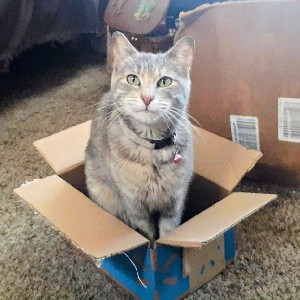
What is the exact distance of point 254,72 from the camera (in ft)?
4.44

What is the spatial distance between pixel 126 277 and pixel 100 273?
0.11m

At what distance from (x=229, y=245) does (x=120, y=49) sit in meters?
0.54

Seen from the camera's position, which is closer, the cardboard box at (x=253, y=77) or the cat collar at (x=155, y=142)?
the cat collar at (x=155, y=142)

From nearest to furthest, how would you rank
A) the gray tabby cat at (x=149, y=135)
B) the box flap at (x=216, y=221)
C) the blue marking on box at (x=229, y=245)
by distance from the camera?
1. the box flap at (x=216, y=221)
2. the gray tabby cat at (x=149, y=135)
3. the blue marking on box at (x=229, y=245)

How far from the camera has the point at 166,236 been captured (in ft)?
3.28

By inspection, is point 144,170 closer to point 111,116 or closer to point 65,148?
point 111,116

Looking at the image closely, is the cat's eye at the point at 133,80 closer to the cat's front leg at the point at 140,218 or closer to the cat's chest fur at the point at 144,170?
the cat's chest fur at the point at 144,170

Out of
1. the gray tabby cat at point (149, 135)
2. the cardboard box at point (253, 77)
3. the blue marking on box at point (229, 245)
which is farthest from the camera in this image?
the cardboard box at point (253, 77)

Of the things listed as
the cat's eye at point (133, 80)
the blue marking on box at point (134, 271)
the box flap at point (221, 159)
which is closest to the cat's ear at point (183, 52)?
the cat's eye at point (133, 80)

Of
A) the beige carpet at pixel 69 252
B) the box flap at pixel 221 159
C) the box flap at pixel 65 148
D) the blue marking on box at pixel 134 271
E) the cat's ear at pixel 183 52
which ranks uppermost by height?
the cat's ear at pixel 183 52

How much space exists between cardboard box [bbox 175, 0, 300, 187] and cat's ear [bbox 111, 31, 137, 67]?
1.14 feet

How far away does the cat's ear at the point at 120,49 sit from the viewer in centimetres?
110

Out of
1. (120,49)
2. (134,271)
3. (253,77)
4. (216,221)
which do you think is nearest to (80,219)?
(134,271)

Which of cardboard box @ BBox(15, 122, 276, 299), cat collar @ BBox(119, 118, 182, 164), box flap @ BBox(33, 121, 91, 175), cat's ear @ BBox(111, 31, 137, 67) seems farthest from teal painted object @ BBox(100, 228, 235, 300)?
cat's ear @ BBox(111, 31, 137, 67)
